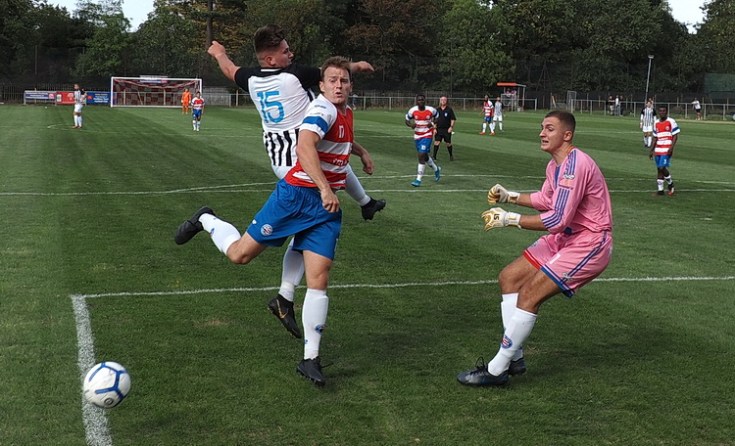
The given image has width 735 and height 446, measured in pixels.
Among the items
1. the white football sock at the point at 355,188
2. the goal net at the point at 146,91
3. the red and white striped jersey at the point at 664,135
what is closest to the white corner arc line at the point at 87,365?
the white football sock at the point at 355,188

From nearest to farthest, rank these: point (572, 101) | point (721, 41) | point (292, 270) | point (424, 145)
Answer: point (292, 270) → point (424, 145) → point (572, 101) → point (721, 41)

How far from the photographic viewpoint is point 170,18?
88062mm

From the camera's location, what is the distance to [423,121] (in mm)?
20281

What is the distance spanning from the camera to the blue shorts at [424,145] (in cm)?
1902

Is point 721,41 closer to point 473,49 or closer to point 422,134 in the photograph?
point 473,49

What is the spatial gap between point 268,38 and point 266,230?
5.01 feet

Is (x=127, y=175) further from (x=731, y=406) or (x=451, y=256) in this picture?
(x=731, y=406)

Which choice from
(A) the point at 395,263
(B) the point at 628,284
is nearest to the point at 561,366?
(B) the point at 628,284

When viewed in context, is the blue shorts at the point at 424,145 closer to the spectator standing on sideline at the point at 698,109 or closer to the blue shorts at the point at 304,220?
the blue shorts at the point at 304,220

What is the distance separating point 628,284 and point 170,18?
84938mm

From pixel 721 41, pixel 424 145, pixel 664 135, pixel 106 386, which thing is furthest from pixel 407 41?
pixel 106 386

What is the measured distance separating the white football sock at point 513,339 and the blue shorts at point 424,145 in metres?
13.3

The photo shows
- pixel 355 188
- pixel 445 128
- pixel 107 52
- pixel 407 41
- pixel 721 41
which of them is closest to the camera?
pixel 355 188

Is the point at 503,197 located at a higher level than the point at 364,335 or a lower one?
higher
